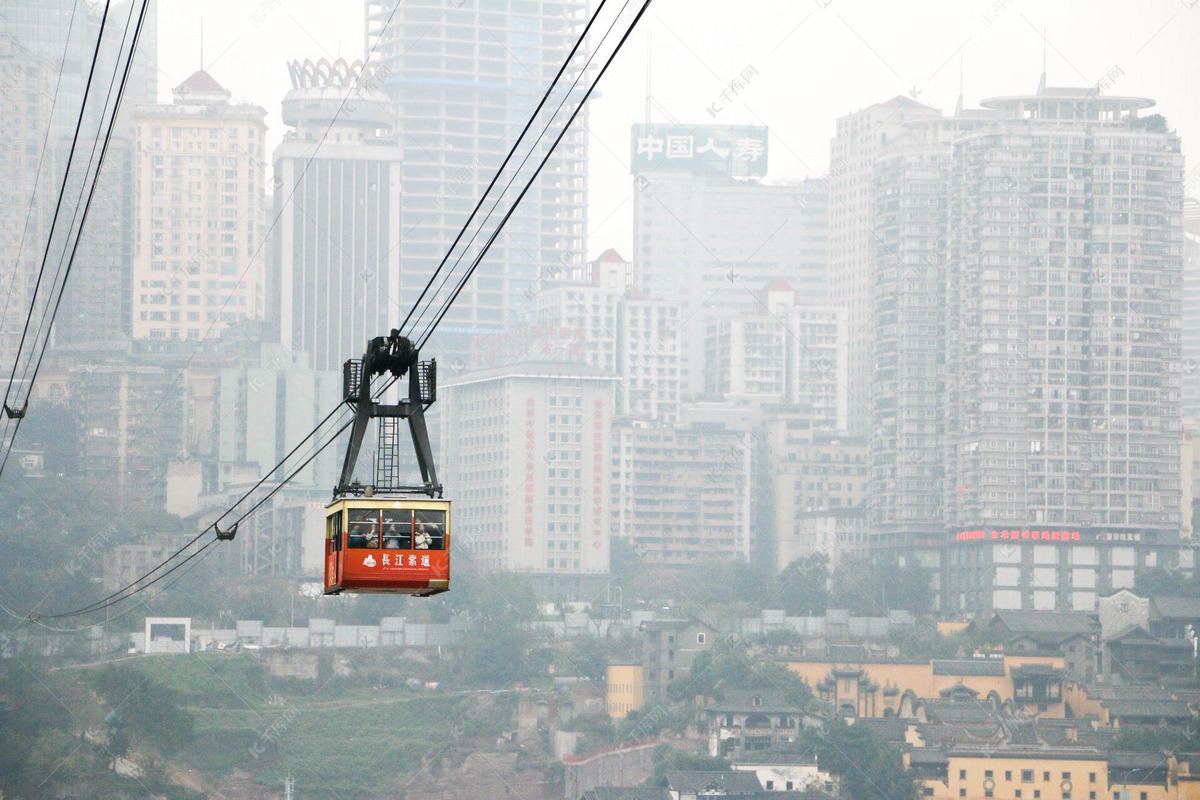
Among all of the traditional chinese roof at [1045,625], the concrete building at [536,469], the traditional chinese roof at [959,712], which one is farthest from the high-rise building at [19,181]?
the traditional chinese roof at [1045,625]

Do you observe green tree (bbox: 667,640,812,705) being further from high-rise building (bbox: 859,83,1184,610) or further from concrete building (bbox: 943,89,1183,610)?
concrete building (bbox: 943,89,1183,610)

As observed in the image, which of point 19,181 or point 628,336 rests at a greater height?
point 19,181

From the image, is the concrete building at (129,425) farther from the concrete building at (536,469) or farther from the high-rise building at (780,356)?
the high-rise building at (780,356)

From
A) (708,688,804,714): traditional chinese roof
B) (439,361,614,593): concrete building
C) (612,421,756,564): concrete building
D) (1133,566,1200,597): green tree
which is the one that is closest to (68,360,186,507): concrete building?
(439,361,614,593): concrete building

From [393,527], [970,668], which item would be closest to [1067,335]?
[970,668]

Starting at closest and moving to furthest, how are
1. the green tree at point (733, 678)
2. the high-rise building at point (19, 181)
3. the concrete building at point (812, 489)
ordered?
the green tree at point (733, 678)
the high-rise building at point (19, 181)
the concrete building at point (812, 489)

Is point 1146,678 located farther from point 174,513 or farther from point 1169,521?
point 174,513

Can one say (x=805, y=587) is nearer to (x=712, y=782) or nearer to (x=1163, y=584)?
(x=1163, y=584)

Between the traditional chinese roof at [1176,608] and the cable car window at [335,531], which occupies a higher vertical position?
the cable car window at [335,531]
